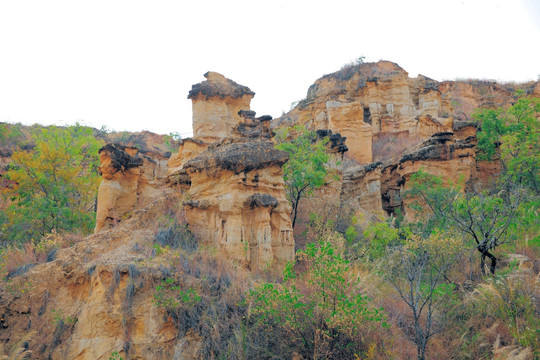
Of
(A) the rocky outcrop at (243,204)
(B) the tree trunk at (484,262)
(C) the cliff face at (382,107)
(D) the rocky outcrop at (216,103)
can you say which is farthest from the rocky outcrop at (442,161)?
(A) the rocky outcrop at (243,204)

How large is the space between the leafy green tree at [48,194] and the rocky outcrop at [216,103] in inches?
224

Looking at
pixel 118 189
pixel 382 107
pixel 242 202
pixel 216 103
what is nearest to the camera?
pixel 242 202

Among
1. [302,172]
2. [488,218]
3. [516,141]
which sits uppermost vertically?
→ [516,141]

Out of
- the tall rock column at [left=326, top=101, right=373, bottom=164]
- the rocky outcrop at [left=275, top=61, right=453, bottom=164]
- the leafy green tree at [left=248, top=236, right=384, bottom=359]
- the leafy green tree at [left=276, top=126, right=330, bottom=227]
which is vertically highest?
the rocky outcrop at [left=275, top=61, right=453, bottom=164]

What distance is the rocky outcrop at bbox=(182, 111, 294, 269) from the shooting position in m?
8.32

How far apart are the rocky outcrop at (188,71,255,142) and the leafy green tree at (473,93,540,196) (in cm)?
1182

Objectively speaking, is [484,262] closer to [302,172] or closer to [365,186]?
[302,172]

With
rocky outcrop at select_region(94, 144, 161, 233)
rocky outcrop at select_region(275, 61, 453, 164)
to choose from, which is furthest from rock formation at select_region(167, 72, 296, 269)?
rocky outcrop at select_region(275, 61, 453, 164)

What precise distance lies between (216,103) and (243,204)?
35.0 feet

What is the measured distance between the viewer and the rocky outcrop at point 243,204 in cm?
832

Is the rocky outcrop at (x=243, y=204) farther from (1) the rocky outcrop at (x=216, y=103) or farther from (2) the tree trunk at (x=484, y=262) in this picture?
(1) the rocky outcrop at (x=216, y=103)

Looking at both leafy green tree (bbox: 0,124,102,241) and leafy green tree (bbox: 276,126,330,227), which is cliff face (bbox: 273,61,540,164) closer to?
leafy green tree (bbox: 276,126,330,227)

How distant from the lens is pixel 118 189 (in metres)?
10.1

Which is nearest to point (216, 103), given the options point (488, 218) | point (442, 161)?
point (442, 161)
